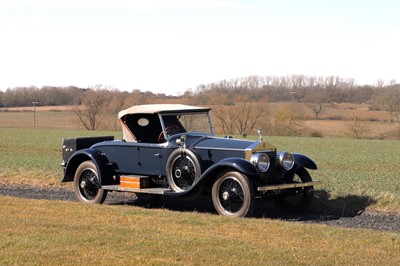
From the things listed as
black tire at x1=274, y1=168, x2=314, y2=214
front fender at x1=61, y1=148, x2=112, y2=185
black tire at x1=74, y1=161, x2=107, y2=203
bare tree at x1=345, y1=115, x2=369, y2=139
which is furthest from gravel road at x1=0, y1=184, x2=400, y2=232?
bare tree at x1=345, y1=115, x2=369, y2=139

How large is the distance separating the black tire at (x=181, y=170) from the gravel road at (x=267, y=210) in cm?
81

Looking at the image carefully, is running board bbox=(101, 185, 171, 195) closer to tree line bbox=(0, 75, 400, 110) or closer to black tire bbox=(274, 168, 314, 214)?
black tire bbox=(274, 168, 314, 214)

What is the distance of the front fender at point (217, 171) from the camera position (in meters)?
10.2

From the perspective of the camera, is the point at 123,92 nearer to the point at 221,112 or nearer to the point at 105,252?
the point at 221,112

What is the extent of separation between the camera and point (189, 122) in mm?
11977

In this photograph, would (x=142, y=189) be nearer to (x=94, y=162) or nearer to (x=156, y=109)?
(x=94, y=162)

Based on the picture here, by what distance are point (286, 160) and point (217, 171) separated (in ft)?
4.06

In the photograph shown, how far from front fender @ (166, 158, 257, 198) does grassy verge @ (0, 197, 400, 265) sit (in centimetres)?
63

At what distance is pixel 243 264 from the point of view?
668 cm

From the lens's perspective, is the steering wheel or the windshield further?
the windshield

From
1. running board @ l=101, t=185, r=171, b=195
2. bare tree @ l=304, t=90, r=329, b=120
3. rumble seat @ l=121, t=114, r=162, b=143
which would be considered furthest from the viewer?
bare tree @ l=304, t=90, r=329, b=120

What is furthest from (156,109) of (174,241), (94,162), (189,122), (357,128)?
(357,128)

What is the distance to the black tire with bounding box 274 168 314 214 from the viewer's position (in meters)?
11.3

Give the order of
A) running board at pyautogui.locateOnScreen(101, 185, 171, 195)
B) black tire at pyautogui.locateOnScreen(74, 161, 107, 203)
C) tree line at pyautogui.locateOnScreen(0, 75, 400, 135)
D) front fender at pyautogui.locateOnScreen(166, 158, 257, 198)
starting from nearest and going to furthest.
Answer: front fender at pyautogui.locateOnScreen(166, 158, 257, 198), running board at pyautogui.locateOnScreen(101, 185, 171, 195), black tire at pyautogui.locateOnScreen(74, 161, 107, 203), tree line at pyautogui.locateOnScreen(0, 75, 400, 135)
